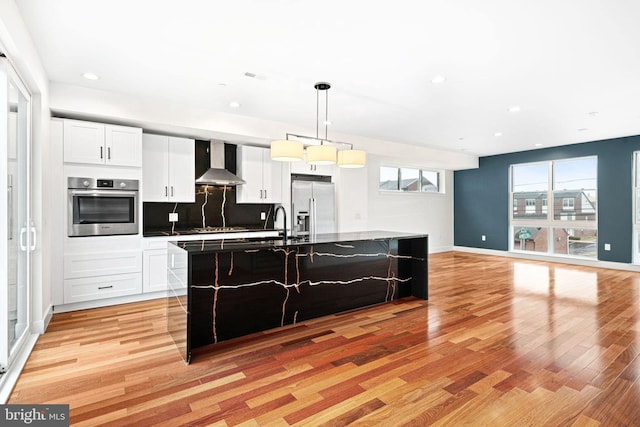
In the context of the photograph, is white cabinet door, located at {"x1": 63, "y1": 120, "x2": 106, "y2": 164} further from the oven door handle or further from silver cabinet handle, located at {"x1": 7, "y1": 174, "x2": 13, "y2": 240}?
silver cabinet handle, located at {"x1": 7, "y1": 174, "x2": 13, "y2": 240}

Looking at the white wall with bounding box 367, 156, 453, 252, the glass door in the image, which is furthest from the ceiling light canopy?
the white wall with bounding box 367, 156, 453, 252

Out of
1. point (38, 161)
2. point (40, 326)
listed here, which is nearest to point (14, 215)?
point (38, 161)

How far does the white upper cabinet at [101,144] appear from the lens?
156 inches

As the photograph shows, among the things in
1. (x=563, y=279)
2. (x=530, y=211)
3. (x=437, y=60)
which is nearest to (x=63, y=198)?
(x=437, y=60)

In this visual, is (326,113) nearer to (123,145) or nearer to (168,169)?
(168,169)

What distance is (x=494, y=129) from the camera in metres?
6.02

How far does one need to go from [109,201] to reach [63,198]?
45 centimetres

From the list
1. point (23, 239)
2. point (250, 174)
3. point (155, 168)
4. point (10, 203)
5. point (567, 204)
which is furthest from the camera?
point (567, 204)

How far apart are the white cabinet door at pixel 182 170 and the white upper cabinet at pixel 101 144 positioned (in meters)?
0.52

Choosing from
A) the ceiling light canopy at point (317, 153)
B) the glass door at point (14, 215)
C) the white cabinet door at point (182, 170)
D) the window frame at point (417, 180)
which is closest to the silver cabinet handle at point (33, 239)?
the glass door at point (14, 215)

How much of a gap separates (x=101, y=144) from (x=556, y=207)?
28.7 feet

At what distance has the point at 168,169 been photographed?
15.9ft

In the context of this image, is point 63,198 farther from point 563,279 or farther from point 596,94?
point 563,279

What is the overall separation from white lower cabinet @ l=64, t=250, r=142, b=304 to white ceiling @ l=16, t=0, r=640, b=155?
1991 millimetres
